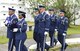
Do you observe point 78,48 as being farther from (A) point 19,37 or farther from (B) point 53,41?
(A) point 19,37

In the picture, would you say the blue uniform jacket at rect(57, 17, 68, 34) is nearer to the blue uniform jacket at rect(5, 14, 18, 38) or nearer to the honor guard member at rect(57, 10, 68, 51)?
the honor guard member at rect(57, 10, 68, 51)

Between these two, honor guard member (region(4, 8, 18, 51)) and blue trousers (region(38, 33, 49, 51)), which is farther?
blue trousers (region(38, 33, 49, 51))

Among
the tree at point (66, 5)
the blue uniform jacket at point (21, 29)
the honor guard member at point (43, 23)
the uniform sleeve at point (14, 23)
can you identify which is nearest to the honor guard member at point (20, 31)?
the blue uniform jacket at point (21, 29)

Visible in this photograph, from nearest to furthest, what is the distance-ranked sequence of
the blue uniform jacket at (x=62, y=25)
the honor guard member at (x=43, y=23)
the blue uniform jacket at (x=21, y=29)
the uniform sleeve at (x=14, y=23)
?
the blue uniform jacket at (x=21, y=29)
the uniform sleeve at (x=14, y=23)
the honor guard member at (x=43, y=23)
the blue uniform jacket at (x=62, y=25)

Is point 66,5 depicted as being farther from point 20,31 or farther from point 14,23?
point 20,31

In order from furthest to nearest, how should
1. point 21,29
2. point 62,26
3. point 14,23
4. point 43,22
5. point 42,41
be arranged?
point 62,26
point 42,41
point 43,22
point 14,23
point 21,29

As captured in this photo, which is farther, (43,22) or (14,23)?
(43,22)

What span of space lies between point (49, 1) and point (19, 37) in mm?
24233

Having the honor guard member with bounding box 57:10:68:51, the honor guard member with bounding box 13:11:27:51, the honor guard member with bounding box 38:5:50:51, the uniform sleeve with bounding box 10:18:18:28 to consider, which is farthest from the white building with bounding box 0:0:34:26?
the honor guard member with bounding box 13:11:27:51

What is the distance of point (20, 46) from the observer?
40.0 ft

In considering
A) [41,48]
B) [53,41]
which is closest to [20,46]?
[41,48]

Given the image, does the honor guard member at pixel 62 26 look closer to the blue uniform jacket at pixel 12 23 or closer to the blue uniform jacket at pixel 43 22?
the blue uniform jacket at pixel 43 22

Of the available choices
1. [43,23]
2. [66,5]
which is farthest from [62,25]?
[66,5]

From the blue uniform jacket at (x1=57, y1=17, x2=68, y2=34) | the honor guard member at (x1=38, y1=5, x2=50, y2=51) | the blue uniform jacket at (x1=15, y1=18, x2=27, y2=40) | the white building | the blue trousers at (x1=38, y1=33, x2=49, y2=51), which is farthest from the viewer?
the white building
